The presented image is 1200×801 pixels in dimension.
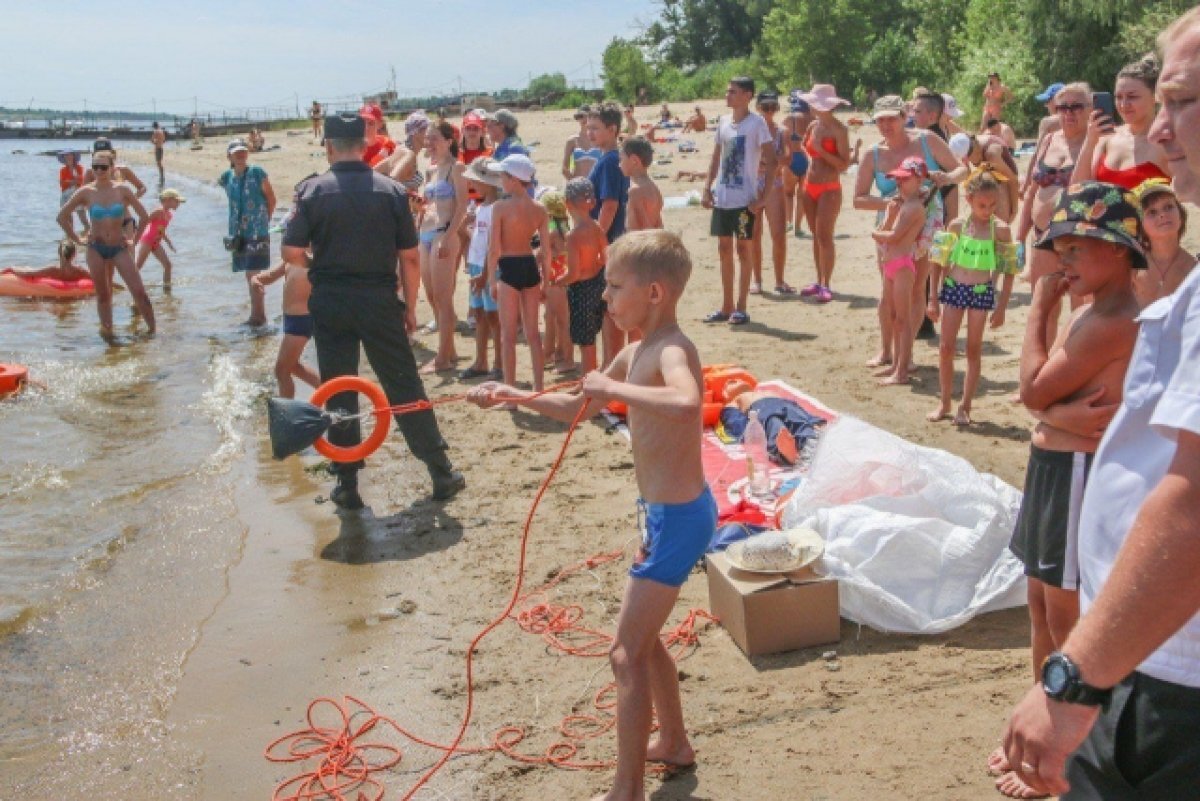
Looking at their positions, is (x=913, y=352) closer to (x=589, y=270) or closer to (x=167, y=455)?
(x=589, y=270)

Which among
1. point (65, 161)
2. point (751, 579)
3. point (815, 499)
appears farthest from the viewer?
point (65, 161)

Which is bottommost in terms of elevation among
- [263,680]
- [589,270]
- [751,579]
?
[263,680]

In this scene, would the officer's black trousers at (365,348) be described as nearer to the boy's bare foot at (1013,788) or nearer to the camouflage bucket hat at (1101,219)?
the boy's bare foot at (1013,788)

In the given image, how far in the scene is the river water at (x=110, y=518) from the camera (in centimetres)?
505

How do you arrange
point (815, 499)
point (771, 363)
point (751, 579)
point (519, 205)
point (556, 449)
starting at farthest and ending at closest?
point (771, 363) → point (519, 205) → point (556, 449) → point (815, 499) → point (751, 579)

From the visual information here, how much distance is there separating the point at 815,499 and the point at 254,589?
295 cm

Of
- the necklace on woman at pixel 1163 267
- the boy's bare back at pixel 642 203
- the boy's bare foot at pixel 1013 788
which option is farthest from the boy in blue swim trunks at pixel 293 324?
the boy's bare foot at pixel 1013 788

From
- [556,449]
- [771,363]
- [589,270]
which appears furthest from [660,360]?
[771,363]

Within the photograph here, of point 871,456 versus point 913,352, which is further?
point 913,352

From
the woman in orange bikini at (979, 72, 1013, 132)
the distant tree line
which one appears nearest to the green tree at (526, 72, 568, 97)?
the distant tree line

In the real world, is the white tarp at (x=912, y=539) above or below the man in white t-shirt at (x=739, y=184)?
below

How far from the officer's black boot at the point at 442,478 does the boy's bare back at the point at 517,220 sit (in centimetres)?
211

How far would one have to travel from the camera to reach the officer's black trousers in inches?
271

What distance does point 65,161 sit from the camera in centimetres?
1800
